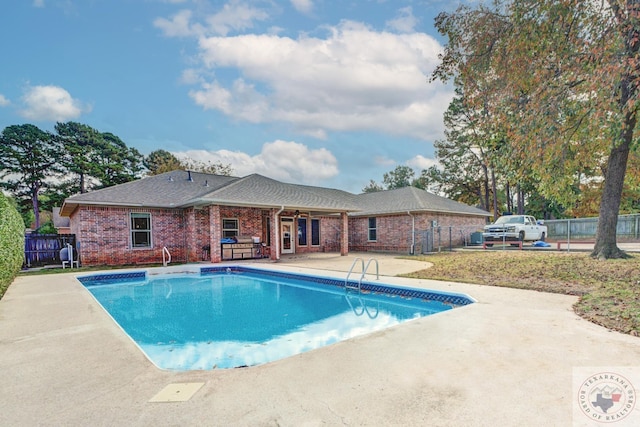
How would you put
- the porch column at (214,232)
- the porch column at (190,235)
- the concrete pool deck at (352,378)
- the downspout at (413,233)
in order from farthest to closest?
the downspout at (413,233) < the porch column at (190,235) < the porch column at (214,232) < the concrete pool deck at (352,378)

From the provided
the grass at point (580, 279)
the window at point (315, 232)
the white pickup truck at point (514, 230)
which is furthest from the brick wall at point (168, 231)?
the white pickup truck at point (514, 230)

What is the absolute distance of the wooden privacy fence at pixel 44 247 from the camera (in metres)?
14.2

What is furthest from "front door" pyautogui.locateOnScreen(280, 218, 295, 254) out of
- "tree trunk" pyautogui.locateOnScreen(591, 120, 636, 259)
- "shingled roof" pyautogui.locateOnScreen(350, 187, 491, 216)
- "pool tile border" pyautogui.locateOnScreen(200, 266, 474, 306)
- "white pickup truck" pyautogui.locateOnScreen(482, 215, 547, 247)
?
"tree trunk" pyautogui.locateOnScreen(591, 120, 636, 259)

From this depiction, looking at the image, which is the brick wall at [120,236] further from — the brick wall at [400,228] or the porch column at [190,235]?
the brick wall at [400,228]

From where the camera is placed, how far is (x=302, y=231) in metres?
19.5

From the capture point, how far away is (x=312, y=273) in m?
10.6

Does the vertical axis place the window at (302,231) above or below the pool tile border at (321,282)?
above

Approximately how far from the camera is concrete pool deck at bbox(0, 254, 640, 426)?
2340mm

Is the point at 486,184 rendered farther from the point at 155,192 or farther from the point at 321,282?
the point at 155,192

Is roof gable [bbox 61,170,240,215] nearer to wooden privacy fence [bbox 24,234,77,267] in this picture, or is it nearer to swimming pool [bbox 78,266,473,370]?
wooden privacy fence [bbox 24,234,77,267]

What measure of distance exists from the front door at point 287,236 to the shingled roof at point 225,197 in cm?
210

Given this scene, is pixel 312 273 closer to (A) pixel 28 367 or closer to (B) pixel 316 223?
(A) pixel 28 367

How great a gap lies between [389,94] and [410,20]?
12.0ft

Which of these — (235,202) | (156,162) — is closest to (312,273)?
(235,202)
